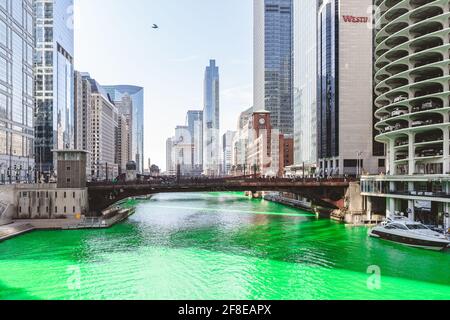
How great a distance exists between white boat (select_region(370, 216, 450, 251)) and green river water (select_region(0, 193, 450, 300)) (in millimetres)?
1375

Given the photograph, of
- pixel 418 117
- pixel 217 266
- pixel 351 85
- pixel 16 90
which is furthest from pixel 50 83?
pixel 217 266

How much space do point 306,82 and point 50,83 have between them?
122527 millimetres

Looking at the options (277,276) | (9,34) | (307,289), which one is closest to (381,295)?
(307,289)

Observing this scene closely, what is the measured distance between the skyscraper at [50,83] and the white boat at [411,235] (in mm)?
135394

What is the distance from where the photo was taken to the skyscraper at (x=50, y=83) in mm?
153750

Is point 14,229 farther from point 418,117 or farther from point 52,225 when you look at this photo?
point 418,117

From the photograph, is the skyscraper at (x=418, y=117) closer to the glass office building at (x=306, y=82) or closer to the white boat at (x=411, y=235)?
the white boat at (x=411, y=235)

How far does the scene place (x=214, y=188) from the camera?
248 ft

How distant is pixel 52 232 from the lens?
56.7 meters

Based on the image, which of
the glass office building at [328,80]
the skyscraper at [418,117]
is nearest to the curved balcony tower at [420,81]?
the skyscraper at [418,117]

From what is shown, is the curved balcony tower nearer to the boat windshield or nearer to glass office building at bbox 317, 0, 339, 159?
the boat windshield

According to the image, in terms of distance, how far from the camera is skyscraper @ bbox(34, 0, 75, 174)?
153750 millimetres

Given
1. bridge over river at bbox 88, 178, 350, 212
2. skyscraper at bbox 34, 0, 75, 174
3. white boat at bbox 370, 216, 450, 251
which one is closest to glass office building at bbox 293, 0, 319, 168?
bridge over river at bbox 88, 178, 350, 212
